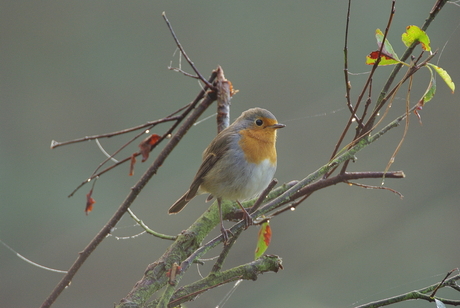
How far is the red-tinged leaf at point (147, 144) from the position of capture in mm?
1041

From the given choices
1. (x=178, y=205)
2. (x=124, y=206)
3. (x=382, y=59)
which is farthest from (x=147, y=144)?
(x=178, y=205)

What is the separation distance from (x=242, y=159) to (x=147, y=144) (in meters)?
0.99

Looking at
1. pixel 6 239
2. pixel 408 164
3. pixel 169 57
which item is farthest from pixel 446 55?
pixel 6 239

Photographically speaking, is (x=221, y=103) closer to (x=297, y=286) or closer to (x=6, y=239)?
(x=297, y=286)

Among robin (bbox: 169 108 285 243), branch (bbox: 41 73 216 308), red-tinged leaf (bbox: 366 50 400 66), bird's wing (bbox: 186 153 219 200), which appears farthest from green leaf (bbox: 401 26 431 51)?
bird's wing (bbox: 186 153 219 200)

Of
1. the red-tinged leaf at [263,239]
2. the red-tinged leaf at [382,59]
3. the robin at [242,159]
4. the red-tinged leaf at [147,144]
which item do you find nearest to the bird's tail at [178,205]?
the robin at [242,159]

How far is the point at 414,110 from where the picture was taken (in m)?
1.11

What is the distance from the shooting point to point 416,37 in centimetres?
103

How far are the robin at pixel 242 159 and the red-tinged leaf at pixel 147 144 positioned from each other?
2.73ft

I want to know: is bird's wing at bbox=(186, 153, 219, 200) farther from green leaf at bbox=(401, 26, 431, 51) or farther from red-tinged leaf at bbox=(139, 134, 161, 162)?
green leaf at bbox=(401, 26, 431, 51)

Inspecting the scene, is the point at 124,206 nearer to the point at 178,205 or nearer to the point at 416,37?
the point at 416,37

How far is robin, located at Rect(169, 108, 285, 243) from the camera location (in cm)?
194

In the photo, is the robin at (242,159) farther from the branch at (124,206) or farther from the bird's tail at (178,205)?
the branch at (124,206)

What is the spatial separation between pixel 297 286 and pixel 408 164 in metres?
1.85
